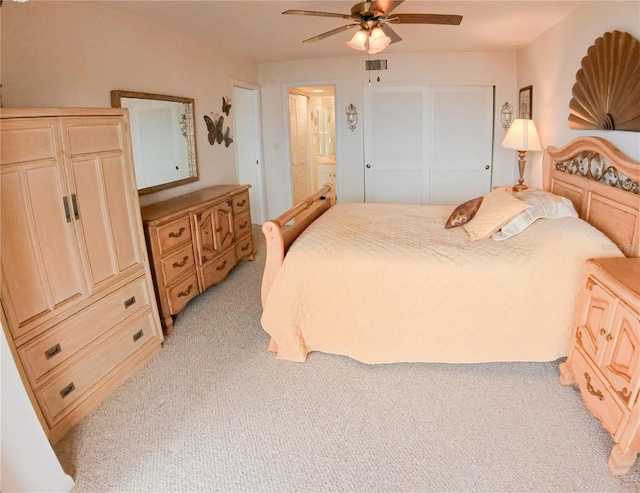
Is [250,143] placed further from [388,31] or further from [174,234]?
[388,31]

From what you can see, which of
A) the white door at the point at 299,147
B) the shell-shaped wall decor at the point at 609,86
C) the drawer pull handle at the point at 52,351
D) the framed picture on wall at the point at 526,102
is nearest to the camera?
the drawer pull handle at the point at 52,351

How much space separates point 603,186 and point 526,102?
2324 millimetres

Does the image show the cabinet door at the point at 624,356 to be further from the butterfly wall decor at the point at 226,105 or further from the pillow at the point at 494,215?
the butterfly wall decor at the point at 226,105

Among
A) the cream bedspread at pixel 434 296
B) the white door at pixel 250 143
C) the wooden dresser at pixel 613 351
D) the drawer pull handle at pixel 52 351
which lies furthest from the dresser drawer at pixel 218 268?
the wooden dresser at pixel 613 351

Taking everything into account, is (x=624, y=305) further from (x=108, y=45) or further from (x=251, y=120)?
(x=251, y=120)

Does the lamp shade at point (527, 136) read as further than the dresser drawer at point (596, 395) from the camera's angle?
Yes

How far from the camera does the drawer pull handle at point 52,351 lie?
1915mm

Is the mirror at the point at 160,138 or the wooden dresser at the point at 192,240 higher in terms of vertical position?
the mirror at the point at 160,138

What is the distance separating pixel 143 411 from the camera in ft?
6.97

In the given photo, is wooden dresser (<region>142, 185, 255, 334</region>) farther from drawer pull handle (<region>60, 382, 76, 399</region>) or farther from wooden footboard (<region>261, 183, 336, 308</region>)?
drawer pull handle (<region>60, 382, 76, 399</region>)

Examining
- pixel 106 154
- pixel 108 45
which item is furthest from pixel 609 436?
pixel 108 45

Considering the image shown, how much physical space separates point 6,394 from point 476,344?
2.20m

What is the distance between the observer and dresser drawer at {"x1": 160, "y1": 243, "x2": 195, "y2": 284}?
288 centimetres

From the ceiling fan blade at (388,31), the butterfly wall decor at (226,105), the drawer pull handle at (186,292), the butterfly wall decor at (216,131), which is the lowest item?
the drawer pull handle at (186,292)
